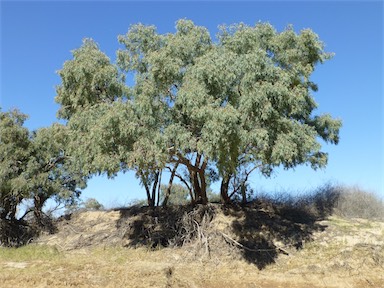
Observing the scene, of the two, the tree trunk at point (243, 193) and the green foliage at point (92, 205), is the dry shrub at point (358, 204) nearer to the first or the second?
the tree trunk at point (243, 193)

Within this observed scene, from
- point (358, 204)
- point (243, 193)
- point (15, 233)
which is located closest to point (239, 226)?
point (243, 193)

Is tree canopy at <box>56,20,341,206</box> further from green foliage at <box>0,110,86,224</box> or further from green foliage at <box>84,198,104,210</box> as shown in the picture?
green foliage at <box>84,198,104,210</box>

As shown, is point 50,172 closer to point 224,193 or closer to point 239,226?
point 224,193

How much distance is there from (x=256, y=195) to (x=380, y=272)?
23.1ft

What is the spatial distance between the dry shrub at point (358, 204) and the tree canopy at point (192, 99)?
5828 mm

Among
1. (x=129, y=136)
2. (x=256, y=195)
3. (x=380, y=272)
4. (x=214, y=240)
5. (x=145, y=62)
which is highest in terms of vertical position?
(x=145, y=62)

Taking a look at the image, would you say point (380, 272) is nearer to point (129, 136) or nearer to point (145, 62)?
point (129, 136)

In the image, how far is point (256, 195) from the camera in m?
20.0

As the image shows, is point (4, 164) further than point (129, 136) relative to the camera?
Yes

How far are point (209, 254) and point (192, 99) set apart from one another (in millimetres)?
6454

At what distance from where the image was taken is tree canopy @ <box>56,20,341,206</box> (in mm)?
12211

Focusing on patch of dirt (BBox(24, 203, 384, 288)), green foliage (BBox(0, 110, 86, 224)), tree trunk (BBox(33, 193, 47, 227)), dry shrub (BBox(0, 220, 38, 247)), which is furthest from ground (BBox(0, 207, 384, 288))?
green foliage (BBox(0, 110, 86, 224))

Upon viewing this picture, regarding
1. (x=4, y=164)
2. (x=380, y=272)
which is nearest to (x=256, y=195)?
(x=380, y=272)

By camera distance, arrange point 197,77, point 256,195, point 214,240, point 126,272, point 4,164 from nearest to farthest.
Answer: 1. point 197,77
2. point 126,272
3. point 214,240
4. point 4,164
5. point 256,195
